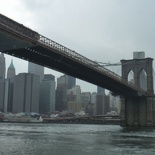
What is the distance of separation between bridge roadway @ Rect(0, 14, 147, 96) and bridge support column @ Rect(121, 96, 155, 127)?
583 centimetres

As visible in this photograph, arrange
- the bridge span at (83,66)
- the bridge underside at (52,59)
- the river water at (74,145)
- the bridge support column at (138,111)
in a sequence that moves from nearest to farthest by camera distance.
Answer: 1. the river water at (74,145)
2. the bridge span at (83,66)
3. the bridge underside at (52,59)
4. the bridge support column at (138,111)

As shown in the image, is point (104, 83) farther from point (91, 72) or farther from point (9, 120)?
point (9, 120)

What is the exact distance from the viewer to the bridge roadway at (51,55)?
118 feet

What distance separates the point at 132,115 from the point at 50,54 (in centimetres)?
4673

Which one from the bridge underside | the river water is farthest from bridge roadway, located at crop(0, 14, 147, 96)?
the river water

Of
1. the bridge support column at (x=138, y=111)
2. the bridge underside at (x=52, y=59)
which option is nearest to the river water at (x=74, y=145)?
the bridge underside at (x=52, y=59)

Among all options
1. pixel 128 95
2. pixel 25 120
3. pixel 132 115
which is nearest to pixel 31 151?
pixel 128 95

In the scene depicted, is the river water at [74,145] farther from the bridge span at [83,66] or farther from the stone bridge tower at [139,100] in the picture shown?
the stone bridge tower at [139,100]

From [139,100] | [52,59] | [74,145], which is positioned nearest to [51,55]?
[52,59]

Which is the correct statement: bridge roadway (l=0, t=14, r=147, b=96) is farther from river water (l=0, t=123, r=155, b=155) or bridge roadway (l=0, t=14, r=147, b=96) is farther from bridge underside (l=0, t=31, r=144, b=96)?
river water (l=0, t=123, r=155, b=155)

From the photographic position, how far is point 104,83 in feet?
247

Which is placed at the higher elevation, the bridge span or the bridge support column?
the bridge span

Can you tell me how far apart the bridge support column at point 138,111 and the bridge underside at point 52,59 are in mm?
9804

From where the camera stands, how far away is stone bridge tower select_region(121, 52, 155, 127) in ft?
290
